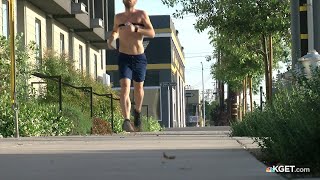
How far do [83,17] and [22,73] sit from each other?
17.6 metres

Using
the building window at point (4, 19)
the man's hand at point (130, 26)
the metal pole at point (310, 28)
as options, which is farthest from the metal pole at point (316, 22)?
the building window at point (4, 19)

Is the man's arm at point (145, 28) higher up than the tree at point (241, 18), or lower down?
lower down

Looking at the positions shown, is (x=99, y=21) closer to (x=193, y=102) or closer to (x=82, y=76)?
(x=82, y=76)

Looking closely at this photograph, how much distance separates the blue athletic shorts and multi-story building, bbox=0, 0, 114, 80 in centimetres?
1700

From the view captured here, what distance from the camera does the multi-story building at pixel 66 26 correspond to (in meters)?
28.8

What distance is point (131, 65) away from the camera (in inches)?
353

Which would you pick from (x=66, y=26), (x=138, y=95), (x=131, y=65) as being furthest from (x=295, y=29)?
(x=66, y=26)

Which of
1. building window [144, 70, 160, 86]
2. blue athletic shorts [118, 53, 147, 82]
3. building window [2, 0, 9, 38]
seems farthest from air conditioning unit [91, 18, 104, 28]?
building window [144, 70, 160, 86]

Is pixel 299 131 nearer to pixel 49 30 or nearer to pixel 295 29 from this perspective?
pixel 295 29

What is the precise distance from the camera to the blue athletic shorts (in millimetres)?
8977

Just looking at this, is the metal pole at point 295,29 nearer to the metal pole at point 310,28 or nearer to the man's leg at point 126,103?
the metal pole at point 310,28

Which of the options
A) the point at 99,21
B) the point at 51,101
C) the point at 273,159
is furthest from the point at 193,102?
the point at 273,159

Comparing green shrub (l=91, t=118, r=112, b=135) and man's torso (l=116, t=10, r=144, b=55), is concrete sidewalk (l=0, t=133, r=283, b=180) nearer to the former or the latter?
man's torso (l=116, t=10, r=144, b=55)

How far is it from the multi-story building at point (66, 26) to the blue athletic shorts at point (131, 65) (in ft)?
55.8
